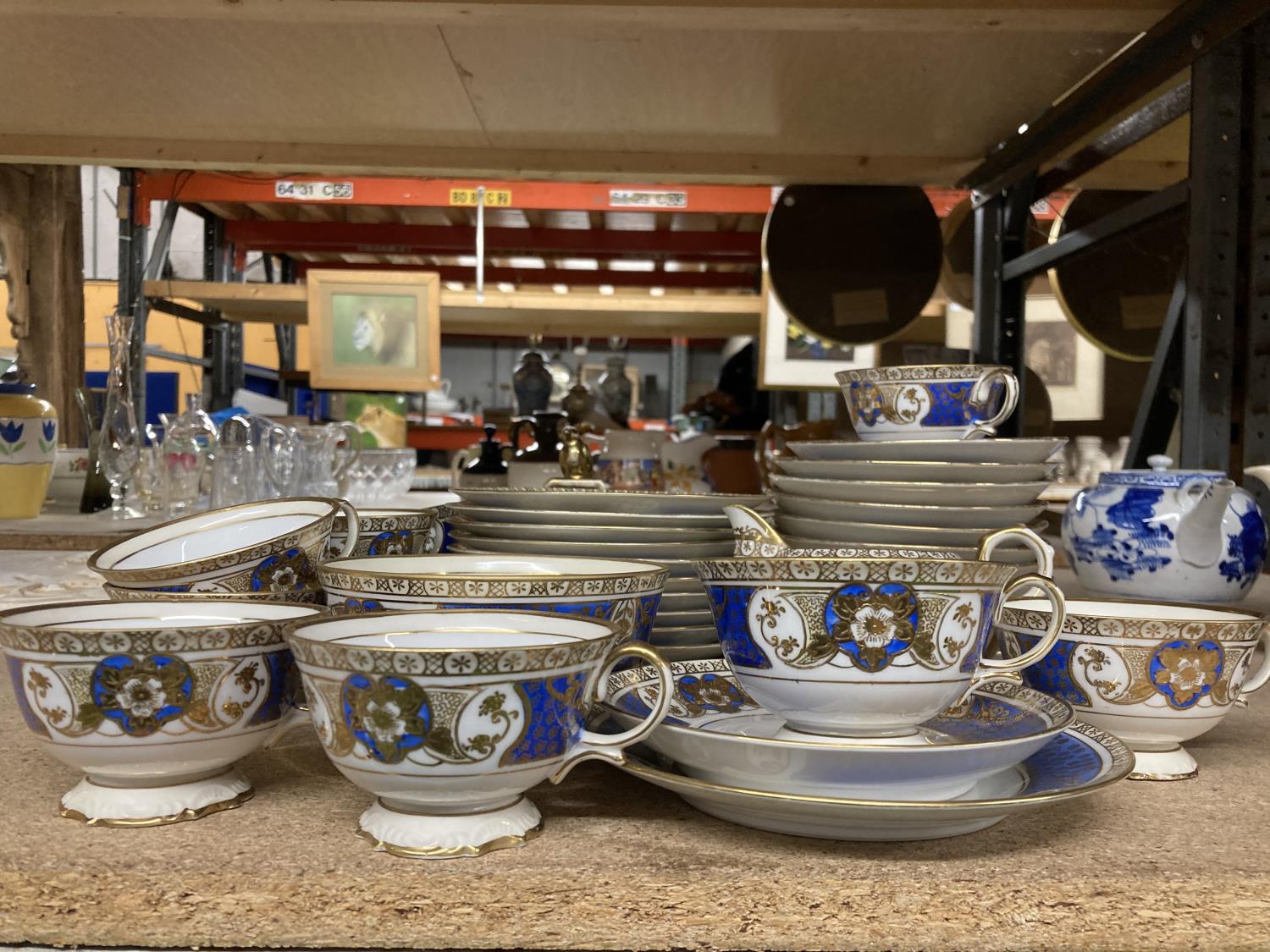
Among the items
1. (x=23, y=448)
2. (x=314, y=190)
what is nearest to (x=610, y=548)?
(x=23, y=448)

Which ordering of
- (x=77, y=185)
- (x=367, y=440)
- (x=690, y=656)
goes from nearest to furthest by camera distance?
1. (x=690, y=656)
2. (x=77, y=185)
3. (x=367, y=440)

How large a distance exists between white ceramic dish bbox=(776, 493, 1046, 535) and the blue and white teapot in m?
0.11

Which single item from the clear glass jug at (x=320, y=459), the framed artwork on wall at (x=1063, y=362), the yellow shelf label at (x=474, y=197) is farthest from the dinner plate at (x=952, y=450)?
the yellow shelf label at (x=474, y=197)

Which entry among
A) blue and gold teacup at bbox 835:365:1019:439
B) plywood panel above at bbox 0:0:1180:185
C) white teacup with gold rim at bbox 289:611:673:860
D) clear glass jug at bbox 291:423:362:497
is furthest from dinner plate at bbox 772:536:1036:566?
clear glass jug at bbox 291:423:362:497

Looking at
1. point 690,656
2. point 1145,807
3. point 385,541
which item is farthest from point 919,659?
point 385,541

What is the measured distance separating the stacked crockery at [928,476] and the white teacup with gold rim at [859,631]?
0.27 m

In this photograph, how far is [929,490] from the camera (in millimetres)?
808

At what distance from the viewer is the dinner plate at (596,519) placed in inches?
31.4

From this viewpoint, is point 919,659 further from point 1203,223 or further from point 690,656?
point 1203,223

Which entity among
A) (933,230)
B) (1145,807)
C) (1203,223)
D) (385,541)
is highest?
(933,230)

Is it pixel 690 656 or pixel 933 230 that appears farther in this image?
pixel 933 230

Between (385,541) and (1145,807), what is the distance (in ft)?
1.66

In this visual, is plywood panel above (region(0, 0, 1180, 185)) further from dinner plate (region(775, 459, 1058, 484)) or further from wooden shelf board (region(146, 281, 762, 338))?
wooden shelf board (region(146, 281, 762, 338))

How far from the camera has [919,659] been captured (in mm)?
521
